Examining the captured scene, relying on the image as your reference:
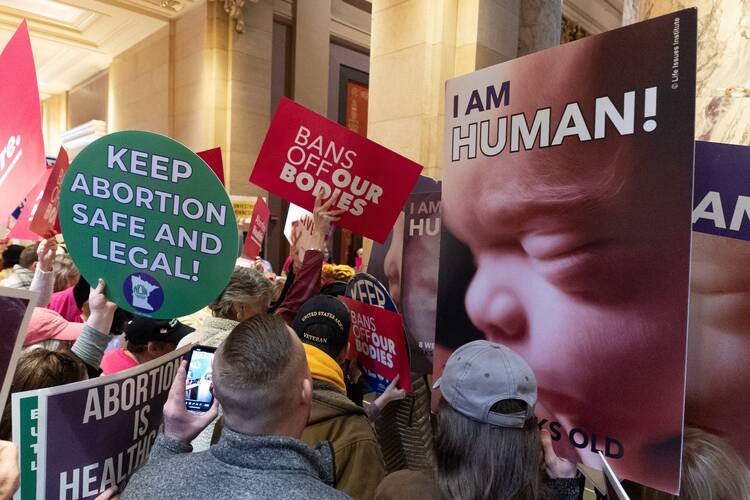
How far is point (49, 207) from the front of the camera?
267 centimetres

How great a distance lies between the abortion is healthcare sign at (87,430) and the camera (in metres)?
1.07

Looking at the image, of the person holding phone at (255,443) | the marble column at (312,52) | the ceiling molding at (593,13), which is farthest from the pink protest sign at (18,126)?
the marble column at (312,52)

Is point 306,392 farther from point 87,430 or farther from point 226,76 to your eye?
point 226,76

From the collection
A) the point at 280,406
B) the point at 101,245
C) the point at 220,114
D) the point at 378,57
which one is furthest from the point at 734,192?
the point at 220,114

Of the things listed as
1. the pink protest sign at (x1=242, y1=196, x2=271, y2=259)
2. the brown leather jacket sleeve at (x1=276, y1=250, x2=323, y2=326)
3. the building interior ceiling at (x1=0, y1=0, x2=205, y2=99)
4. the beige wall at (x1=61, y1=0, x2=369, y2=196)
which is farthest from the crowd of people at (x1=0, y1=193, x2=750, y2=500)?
the building interior ceiling at (x1=0, y1=0, x2=205, y2=99)

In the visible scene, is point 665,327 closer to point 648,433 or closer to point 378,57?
point 648,433

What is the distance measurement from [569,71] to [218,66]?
912 cm

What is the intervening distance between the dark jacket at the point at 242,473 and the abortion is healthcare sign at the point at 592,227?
2.48 feet

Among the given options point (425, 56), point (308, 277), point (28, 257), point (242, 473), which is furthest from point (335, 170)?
point (425, 56)

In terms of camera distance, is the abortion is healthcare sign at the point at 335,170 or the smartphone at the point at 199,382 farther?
the abortion is healthcare sign at the point at 335,170

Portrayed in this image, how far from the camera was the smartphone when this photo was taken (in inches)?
65.6

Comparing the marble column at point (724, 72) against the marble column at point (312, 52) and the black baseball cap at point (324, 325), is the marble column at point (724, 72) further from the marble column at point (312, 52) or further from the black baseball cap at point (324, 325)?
the marble column at point (312, 52)

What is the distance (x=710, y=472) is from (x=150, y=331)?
1887 mm

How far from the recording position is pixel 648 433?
4.22 feet
